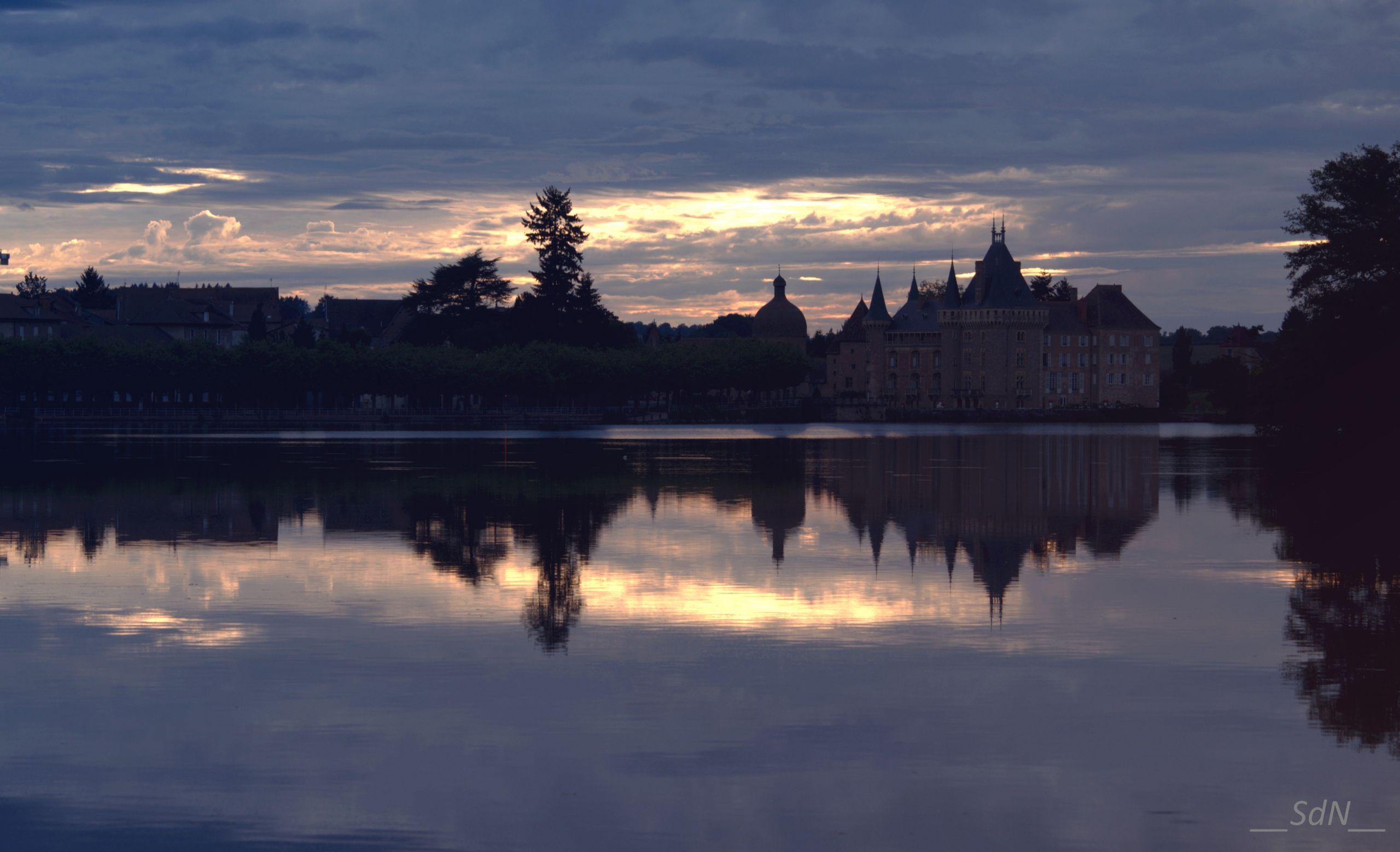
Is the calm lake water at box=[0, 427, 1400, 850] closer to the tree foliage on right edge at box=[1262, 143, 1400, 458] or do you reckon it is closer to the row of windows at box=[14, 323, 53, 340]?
the tree foliage on right edge at box=[1262, 143, 1400, 458]

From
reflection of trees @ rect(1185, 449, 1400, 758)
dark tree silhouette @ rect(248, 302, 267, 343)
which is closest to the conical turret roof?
dark tree silhouette @ rect(248, 302, 267, 343)

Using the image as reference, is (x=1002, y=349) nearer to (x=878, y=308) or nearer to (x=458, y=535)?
(x=878, y=308)

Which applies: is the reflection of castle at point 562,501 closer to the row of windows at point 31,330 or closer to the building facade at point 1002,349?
the row of windows at point 31,330

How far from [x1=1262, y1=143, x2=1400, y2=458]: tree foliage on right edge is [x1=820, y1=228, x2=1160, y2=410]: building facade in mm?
96693

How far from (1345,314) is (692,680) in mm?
48725

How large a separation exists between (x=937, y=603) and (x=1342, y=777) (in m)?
9.30

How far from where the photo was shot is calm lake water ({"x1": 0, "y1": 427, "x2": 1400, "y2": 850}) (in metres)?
11.2

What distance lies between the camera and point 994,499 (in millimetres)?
40219

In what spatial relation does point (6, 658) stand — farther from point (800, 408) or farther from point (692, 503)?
point (800, 408)

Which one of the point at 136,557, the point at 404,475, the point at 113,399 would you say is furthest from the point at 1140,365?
the point at 136,557

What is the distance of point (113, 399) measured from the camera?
13312 cm

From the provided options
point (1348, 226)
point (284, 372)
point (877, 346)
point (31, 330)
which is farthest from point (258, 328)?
point (1348, 226)

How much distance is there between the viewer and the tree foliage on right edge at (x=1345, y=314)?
5709 cm

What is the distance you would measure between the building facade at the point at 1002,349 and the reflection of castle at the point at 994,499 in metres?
94.3
